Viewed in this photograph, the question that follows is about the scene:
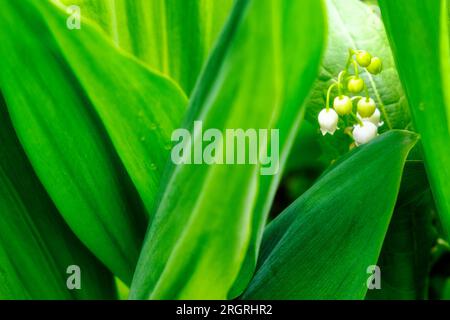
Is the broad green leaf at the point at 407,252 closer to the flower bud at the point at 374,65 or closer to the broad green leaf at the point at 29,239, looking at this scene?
the flower bud at the point at 374,65

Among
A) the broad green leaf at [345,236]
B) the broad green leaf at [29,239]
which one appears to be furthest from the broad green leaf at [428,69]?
the broad green leaf at [29,239]

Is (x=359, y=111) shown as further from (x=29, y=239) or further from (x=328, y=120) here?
(x=29, y=239)

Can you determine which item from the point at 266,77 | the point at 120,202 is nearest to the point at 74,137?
the point at 120,202

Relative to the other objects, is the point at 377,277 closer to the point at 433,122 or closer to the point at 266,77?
the point at 433,122

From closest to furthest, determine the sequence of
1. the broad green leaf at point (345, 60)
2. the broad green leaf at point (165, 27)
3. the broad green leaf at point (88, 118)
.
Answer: the broad green leaf at point (88, 118)
the broad green leaf at point (165, 27)
the broad green leaf at point (345, 60)

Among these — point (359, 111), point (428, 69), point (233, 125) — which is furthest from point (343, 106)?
point (233, 125)
